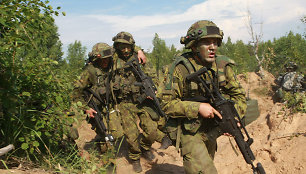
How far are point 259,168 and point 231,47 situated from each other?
7791 centimetres

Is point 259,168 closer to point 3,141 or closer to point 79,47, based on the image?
point 3,141

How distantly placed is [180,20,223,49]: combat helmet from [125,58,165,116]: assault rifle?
224cm

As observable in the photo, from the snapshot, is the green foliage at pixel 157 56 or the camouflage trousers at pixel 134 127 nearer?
the camouflage trousers at pixel 134 127

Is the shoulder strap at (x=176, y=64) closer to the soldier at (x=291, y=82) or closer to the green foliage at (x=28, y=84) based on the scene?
the green foliage at (x=28, y=84)

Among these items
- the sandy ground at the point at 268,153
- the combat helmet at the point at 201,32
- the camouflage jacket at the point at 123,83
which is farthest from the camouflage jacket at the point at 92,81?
Result: the combat helmet at the point at 201,32

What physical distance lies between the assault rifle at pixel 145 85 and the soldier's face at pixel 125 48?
0.23 metres

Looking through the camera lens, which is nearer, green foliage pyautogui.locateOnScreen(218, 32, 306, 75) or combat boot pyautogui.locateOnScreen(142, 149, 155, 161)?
combat boot pyautogui.locateOnScreen(142, 149, 155, 161)

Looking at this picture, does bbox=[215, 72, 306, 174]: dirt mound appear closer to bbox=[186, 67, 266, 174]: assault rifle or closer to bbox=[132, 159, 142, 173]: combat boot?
bbox=[132, 159, 142, 173]: combat boot

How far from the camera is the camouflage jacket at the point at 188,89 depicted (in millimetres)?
3131

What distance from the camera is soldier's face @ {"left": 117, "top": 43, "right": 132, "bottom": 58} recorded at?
5934 mm

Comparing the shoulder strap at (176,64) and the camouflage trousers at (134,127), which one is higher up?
the shoulder strap at (176,64)

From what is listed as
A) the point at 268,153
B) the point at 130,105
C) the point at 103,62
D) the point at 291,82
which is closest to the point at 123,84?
the point at 130,105

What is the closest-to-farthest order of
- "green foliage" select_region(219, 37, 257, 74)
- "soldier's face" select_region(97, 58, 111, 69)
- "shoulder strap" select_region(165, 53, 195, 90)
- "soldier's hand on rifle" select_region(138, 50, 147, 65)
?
"shoulder strap" select_region(165, 53, 195, 90) → "soldier's face" select_region(97, 58, 111, 69) → "soldier's hand on rifle" select_region(138, 50, 147, 65) → "green foliage" select_region(219, 37, 257, 74)

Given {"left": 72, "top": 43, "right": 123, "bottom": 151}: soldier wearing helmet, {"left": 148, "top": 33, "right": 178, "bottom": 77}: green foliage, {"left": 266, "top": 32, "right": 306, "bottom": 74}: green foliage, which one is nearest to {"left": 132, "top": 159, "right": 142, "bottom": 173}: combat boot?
{"left": 72, "top": 43, "right": 123, "bottom": 151}: soldier wearing helmet
